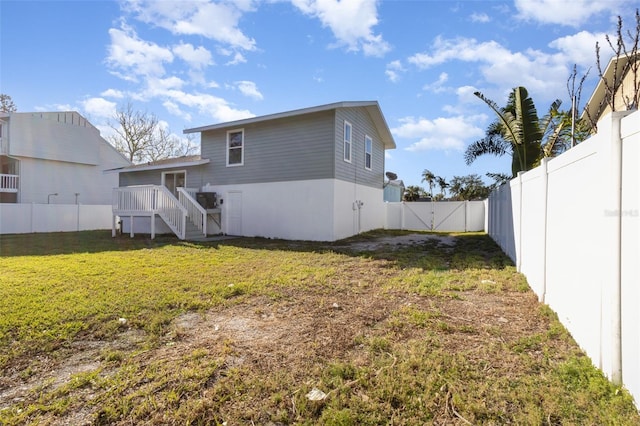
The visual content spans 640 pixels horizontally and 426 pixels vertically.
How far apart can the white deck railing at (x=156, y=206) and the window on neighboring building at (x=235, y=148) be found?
307 centimetres

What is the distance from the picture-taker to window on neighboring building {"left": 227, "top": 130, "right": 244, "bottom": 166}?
14.2 metres

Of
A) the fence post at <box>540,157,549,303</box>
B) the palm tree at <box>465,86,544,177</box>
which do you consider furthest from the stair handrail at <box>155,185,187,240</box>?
the palm tree at <box>465,86,544,177</box>

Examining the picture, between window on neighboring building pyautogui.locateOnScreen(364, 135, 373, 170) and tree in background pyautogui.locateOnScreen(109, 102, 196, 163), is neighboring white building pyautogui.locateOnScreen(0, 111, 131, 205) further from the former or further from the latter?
window on neighboring building pyautogui.locateOnScreen(364, 135, 373, 170)

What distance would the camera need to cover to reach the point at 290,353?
3.08 meters

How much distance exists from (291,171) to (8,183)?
19.6 metres

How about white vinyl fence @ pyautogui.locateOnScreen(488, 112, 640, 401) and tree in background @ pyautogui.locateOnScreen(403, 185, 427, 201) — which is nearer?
white vinyl fence @ pyautogui.locateOnScreen(488, 112, 640, 401)

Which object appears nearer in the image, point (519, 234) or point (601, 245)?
point (601, 245)

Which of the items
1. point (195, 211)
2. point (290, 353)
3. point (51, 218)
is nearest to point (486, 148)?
point (195, 211)

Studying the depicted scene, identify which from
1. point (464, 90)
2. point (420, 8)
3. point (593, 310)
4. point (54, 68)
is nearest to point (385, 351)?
point (593, 310)

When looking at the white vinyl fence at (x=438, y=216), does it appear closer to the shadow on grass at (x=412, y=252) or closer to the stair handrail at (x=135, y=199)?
the shadow on grass at (x=412, y=252)

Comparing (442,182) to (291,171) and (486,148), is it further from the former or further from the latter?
(291,171)

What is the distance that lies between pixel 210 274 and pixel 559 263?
19.0ft

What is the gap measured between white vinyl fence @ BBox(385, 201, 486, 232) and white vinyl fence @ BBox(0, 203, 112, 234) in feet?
56.8

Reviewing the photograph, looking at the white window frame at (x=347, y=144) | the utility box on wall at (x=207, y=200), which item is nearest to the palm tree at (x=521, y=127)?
the white window frame at (x=347, y=144)
